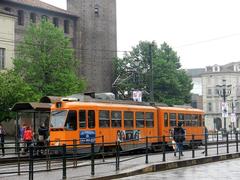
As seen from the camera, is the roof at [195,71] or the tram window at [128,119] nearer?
the tram window at [128,119]

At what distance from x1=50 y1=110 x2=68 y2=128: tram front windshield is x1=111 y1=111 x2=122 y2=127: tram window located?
3.10 metres

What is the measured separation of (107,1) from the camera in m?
72.8

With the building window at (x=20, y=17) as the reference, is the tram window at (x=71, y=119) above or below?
below

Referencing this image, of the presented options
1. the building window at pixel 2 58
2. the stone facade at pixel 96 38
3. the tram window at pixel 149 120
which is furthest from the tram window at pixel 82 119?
the stone facade at pixel 96 38

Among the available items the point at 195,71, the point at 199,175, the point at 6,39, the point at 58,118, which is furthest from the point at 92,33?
the point at 195,71

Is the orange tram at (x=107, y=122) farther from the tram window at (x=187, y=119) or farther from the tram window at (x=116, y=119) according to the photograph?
the tram window at (x=187, y=119)

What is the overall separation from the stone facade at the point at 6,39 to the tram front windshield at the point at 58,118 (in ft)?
89.2

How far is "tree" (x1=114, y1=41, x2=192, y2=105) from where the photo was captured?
242 feet

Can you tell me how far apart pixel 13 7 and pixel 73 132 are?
40.2 meters

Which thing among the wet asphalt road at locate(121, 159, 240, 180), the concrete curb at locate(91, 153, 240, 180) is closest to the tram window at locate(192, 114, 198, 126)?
the concrete curb at locate(91, 153, 240, 180)

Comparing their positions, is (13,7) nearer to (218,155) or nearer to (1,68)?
(1,68)

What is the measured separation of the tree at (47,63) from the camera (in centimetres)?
4416

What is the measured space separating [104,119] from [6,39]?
96.2ft

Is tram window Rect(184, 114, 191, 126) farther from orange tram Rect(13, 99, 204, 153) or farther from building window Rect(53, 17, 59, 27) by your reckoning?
building window Rect(53, 17, 59, 27)
